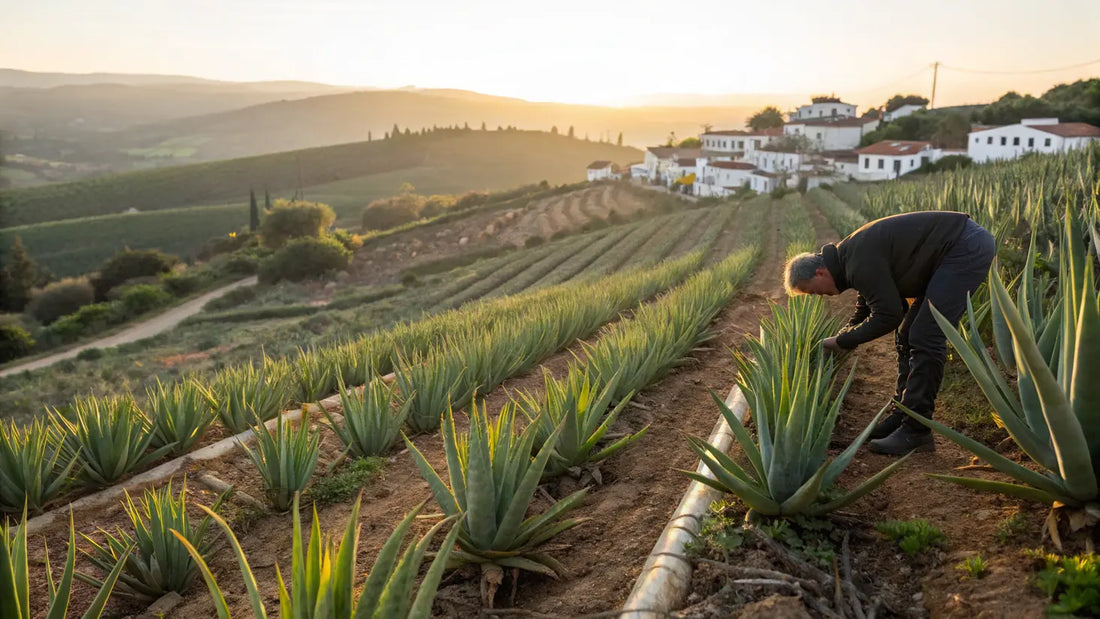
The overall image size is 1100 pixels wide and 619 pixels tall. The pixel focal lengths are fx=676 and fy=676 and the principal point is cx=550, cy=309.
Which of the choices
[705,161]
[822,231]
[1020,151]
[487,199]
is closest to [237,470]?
[822,231]

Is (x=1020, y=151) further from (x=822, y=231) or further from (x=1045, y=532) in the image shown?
(x=1045, y=532)

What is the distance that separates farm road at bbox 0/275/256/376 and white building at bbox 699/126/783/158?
184 ft

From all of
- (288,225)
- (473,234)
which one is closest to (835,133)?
(473,234)

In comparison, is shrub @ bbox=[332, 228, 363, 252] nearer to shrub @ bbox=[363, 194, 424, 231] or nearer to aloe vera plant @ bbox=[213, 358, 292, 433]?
shrub @ bbox=[363, 194, 424, 231]

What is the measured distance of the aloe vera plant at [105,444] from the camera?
5.14 m

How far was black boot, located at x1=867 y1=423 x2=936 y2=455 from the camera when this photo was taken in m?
3.94

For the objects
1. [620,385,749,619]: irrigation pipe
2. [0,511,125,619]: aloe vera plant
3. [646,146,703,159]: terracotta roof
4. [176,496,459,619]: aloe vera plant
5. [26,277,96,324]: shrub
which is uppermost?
[646,146,703,159]: terracotta roof

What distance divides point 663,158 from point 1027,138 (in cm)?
3846

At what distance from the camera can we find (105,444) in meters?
5.14

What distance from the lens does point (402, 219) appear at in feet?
237

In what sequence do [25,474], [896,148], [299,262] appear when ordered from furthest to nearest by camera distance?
[896,148] < [299,262] < [25,474]

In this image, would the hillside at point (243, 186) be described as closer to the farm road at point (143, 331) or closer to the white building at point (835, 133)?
the farm road at point (143, 331)

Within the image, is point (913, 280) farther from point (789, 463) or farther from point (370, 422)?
point (370, 422)

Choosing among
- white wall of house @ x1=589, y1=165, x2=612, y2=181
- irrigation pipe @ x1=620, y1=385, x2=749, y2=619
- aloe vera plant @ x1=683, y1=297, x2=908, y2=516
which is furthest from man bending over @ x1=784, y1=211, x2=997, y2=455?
white wall of house @ x1=589, y1=165, x2=612, y2=181
